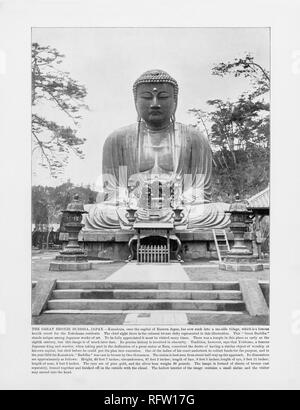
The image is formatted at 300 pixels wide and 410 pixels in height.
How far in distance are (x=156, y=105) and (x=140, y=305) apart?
419 cm

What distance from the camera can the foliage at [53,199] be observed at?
5902 millimetres

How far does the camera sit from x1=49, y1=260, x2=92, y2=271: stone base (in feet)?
17.7

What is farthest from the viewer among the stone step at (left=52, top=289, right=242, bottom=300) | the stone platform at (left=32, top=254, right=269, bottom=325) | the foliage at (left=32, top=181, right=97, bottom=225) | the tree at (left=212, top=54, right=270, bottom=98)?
the foliage at (left=32, top=181, right=97, bottom=225)

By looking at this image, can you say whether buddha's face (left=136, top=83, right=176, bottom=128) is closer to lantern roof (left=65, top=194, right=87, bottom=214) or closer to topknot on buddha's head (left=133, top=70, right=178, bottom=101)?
topknot on buddha's head (left=133, top=70, right=178, bottom=101)

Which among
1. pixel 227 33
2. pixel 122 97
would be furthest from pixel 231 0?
pixel 122 97

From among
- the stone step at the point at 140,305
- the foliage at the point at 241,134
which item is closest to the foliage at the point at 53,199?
the stone step at the point at 140,305

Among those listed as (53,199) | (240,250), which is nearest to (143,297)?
(240,250)

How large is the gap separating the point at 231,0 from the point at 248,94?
5.47ft

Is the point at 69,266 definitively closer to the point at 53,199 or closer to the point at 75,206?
the point at 75,206

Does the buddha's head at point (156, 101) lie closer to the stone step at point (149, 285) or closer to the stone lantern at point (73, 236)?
the stone lantern at point (73, 236)

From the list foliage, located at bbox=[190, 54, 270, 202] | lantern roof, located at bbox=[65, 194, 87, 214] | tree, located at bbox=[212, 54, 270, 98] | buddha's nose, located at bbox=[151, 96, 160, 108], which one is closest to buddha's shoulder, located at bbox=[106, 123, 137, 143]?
buddha's nose, located at bbox=[151, 96, 160, 108]

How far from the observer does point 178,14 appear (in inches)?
175

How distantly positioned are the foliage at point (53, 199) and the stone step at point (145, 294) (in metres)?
1.22

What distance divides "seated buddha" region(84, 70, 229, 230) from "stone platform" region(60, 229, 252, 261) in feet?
0.90
